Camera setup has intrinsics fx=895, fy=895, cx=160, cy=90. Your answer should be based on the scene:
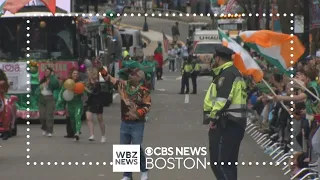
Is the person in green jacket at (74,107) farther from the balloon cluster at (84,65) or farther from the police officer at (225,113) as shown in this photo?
the police officer at (225,113)

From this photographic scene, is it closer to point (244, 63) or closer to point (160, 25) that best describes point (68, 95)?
point (244, 63)

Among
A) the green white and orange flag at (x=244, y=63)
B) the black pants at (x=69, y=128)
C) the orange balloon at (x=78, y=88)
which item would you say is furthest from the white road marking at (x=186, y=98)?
the green white and orange flag at (x=244, y=63)

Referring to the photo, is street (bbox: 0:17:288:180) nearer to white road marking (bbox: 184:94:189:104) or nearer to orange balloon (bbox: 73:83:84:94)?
orange balloon (bbox: 73:83:84:94)

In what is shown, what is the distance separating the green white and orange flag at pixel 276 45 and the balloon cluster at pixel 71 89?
693 centimetres

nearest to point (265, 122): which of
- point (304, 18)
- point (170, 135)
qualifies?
point (170, 135)

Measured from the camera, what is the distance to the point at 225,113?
32.8 ft

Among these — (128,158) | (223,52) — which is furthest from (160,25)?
(223,52)

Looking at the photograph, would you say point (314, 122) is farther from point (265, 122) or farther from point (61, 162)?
point (265, 122)

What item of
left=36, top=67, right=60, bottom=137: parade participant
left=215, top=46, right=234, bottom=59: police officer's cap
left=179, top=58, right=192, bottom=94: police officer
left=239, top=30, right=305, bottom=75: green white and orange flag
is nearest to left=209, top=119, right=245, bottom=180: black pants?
left=215, top=46, right=234, bottom=59: police officer's cap

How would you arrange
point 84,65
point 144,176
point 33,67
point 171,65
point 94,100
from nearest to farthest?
point 144,176 < point 94,100 < point 33,67 < point 84,65 < point 171,65

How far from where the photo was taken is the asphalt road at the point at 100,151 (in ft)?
43.3

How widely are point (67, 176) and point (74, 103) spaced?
5.53m

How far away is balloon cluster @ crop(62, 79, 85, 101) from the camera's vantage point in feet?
59.0

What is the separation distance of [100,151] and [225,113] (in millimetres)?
6540
